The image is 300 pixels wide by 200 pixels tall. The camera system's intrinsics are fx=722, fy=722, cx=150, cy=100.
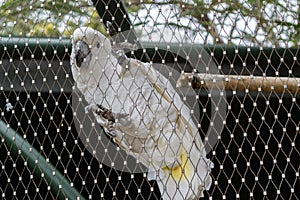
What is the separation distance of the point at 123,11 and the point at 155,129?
32 centimetres

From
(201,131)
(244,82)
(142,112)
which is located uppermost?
(244,82)

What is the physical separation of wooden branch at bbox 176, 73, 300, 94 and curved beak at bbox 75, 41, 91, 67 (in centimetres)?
27

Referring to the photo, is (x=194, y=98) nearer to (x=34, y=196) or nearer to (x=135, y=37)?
(x=135, y=37)

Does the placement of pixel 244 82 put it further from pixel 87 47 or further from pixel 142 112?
pixel 87 47

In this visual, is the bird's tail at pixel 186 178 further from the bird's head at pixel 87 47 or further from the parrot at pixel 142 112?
the bird's head at pixel 87 47

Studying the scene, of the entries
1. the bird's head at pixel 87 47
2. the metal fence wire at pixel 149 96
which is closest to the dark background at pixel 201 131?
the metal fence wire at pixel 149 96

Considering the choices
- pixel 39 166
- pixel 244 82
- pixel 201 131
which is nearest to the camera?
pixel 244 82

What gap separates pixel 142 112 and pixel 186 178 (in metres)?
0.20

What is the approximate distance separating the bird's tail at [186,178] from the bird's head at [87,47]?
0.33 meters

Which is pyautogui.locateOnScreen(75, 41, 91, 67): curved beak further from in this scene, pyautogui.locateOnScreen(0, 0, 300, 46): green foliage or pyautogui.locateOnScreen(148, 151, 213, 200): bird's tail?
pyautogui.locateOnScreen(148, 151, 213, 200): bird's tail

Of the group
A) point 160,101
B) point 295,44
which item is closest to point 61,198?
point 160,101

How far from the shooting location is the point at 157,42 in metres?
1.89

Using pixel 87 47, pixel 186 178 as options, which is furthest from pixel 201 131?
pixel 87 47

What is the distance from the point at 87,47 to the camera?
1824mm
